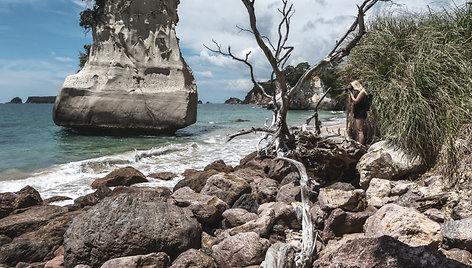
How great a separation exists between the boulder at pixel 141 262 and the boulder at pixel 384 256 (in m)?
1.54

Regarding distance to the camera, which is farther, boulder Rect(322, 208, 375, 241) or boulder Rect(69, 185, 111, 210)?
boulder Rect(69, 185, 111, 210)

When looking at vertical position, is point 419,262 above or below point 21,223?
above

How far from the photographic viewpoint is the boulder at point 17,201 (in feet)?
16.4

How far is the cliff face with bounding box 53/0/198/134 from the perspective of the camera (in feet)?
51.3

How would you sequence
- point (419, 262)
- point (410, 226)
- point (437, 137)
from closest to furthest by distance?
point (419, 262), point (410, 226), point (437, 137)

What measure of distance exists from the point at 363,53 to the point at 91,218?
640 centimetres

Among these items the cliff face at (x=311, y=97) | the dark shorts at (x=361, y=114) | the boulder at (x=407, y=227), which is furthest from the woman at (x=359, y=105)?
the cliff face at (x=311, y=97)

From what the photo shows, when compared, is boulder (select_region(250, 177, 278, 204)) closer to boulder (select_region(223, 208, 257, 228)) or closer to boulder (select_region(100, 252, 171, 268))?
boulder (select_region(223, 208, 257, 228))

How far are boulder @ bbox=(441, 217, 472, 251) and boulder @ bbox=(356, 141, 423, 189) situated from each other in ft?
5.51

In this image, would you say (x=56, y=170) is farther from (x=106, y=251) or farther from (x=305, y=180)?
(x=305, y=180)

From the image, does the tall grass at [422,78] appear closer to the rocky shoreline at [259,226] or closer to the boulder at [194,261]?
the rocky shoreline at [259,226]

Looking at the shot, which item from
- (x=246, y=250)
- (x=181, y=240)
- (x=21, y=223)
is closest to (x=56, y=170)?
(x=21, y=223)

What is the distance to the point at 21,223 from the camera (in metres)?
4.15

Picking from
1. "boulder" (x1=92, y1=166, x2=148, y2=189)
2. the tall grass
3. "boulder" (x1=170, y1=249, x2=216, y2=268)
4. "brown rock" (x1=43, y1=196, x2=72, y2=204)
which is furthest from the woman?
"brown rock" (x1=43, y1=196, x2=72, y2=204)
